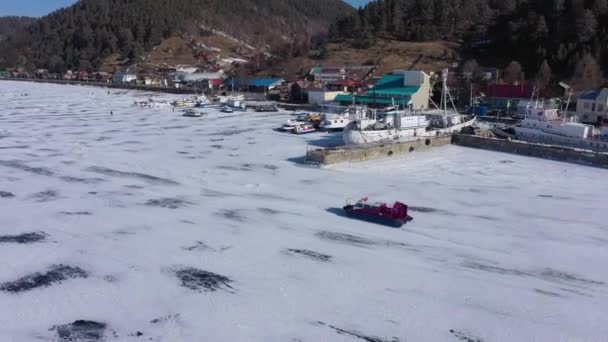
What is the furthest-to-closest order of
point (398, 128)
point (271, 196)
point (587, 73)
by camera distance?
point (587, 73) < point (398, 128) < point (271, 196)

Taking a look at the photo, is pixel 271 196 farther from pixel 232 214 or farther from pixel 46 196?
pixel 46 196

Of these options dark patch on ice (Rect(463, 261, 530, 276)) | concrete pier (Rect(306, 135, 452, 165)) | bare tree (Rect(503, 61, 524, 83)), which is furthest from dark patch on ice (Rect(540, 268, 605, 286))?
bare tree (Rect(503, 61, 524, 83))

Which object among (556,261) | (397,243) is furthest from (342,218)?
(556,261)

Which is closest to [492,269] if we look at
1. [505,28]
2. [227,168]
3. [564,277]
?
[564,277]

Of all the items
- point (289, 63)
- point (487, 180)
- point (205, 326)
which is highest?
point (289, 63)

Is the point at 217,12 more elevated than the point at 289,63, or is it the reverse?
the point at 217,12

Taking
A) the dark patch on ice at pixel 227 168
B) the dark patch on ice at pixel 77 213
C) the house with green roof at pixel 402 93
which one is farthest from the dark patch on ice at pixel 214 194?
the house with green roof at pixel 402 93

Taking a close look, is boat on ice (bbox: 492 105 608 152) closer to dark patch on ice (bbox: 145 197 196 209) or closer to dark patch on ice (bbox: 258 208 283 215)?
dark patch on ice (bbox: 258 208 283 215)

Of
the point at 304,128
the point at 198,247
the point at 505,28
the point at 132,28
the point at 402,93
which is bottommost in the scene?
the point at 198,247

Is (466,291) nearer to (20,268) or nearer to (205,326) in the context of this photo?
(205,326)
